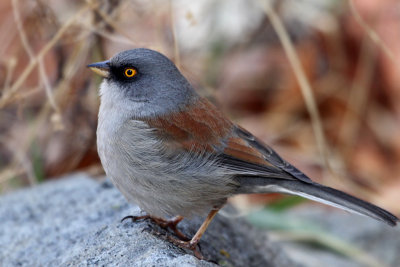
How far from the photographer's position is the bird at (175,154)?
10.1 feet

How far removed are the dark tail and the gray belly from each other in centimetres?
17

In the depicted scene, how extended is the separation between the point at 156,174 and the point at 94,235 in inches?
17.2

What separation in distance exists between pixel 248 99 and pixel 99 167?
9.43 ft

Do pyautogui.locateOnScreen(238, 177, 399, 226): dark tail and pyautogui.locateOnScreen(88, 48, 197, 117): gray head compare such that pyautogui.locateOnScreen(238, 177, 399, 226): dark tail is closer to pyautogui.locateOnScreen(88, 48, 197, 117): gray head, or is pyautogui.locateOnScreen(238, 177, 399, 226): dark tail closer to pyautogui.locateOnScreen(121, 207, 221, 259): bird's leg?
pyautogui.locateOnScreen(121, 207, 221, 259): bird's leg

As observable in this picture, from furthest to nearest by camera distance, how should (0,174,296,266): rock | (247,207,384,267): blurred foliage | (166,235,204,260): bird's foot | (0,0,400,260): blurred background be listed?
(0,0,400,260): blurred background < (247,207,384,267): blurred foliage < (166,235,204,260): bird's foot < (0,174,296,266): rock

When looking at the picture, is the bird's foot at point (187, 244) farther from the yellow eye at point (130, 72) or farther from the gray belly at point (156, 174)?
the yellow eye at point (130, 72)

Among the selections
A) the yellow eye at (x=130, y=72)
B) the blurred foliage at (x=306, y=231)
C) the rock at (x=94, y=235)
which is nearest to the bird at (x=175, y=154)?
the yellow eye at (x=130, y=72)

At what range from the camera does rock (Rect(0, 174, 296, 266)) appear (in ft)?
9.05

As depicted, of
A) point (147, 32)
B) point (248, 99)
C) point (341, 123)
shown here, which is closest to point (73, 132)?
point (147, 32)

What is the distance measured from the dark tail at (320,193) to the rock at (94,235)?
406 millimetres

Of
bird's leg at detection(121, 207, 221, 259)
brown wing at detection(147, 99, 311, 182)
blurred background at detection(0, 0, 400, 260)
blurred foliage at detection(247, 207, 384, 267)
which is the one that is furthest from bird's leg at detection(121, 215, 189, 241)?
blurred background at detection(0, 0, 400, 260)

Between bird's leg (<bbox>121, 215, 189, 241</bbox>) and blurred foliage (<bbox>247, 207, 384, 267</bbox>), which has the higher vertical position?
blurred foliage (<bbox>247, 207, 384, 267</bbox>)

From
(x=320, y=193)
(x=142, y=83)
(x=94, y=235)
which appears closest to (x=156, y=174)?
(x=94, y=235)

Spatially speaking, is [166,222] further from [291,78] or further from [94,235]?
[291,78]
